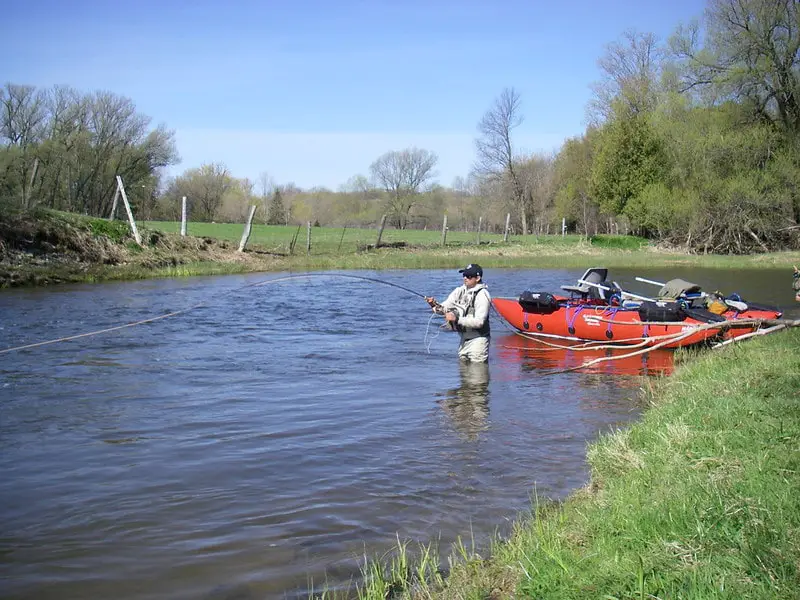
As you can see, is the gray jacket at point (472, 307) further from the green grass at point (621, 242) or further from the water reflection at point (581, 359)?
the green grass at point (621, 242)

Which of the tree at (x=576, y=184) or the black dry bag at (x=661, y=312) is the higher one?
the tree at (x=576, y=184)

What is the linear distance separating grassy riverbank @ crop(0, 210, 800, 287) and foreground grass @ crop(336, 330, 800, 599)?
68.0ft

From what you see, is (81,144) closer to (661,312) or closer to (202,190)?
(202,190)

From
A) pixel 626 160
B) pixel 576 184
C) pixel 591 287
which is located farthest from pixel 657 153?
pixel 591 287

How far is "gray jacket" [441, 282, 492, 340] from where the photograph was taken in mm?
10867

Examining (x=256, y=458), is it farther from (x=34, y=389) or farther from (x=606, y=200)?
(x=606, y=200)

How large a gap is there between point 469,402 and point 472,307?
163 cm

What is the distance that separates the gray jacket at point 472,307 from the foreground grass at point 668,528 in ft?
13.7

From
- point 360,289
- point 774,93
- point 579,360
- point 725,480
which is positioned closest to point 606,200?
point 774,93

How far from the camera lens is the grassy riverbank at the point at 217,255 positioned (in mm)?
24047

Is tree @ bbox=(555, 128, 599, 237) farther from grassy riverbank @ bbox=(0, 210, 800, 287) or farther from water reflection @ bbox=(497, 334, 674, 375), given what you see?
water reflection @ bbox=(497, 334, 674, 375)

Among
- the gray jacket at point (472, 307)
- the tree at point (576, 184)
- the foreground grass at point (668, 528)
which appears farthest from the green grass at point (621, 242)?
the foreground grass at point (668, 528)

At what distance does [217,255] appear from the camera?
30.7m

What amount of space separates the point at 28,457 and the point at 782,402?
7.13m
